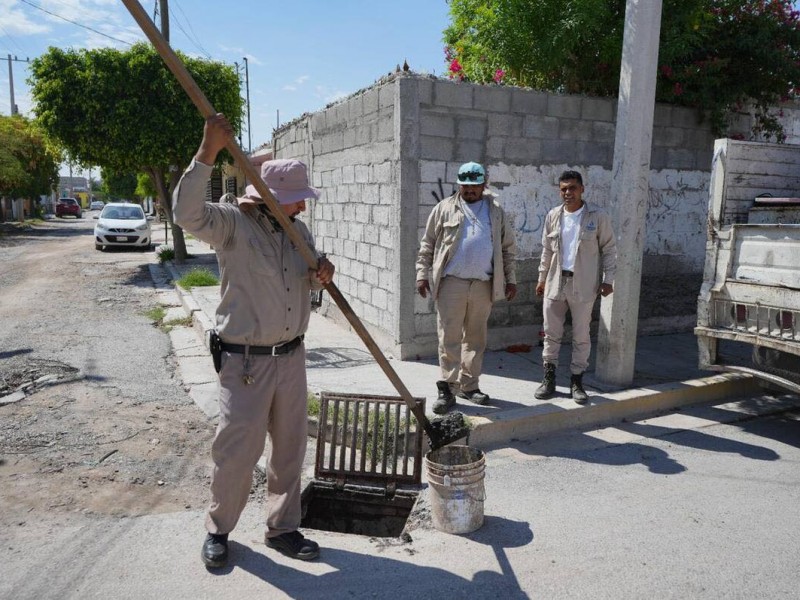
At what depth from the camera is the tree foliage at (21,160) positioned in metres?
25.7

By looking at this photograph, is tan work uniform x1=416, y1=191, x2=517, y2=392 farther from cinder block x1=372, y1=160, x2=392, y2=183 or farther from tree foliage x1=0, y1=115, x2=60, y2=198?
tree foliage x1=0, y1=115, x2=60, y2=198

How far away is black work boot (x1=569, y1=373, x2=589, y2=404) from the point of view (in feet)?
16.6

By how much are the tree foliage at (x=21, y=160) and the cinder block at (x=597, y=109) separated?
21.0m

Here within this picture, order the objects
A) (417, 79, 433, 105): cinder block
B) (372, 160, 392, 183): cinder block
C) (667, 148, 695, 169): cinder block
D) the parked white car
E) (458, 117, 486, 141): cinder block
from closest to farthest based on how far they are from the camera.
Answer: (417, 79, 433, 105): cinder block → (458, 117, 486, 141): cinder block → (372, 160, 392, 183): cinder block → (667, 148, 695, 169): cinder block → the parked white car

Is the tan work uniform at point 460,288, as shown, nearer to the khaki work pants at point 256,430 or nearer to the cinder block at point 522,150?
the cinder block at point 522,150

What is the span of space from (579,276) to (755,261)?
1296 mm

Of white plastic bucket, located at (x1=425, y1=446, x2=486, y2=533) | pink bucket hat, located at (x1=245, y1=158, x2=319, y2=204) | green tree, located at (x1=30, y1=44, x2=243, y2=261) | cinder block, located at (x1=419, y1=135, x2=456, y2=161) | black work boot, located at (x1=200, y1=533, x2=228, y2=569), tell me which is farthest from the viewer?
green tree, located at (x1=30, y1=44, x2=243, y2=261)

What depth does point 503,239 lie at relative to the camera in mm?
4996

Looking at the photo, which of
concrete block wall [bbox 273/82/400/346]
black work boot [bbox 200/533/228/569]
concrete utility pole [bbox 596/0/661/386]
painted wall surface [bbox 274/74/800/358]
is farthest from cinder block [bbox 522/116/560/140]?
black work boot [bbox 200/533/228/569]

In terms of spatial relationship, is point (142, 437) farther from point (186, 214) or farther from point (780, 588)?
point (780, 588)

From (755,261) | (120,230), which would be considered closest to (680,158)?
(755,261)

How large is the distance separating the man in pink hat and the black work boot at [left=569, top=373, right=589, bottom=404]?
109 inches

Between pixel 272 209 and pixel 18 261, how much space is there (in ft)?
55.7

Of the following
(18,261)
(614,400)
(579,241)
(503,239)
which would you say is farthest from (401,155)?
(18,261)
